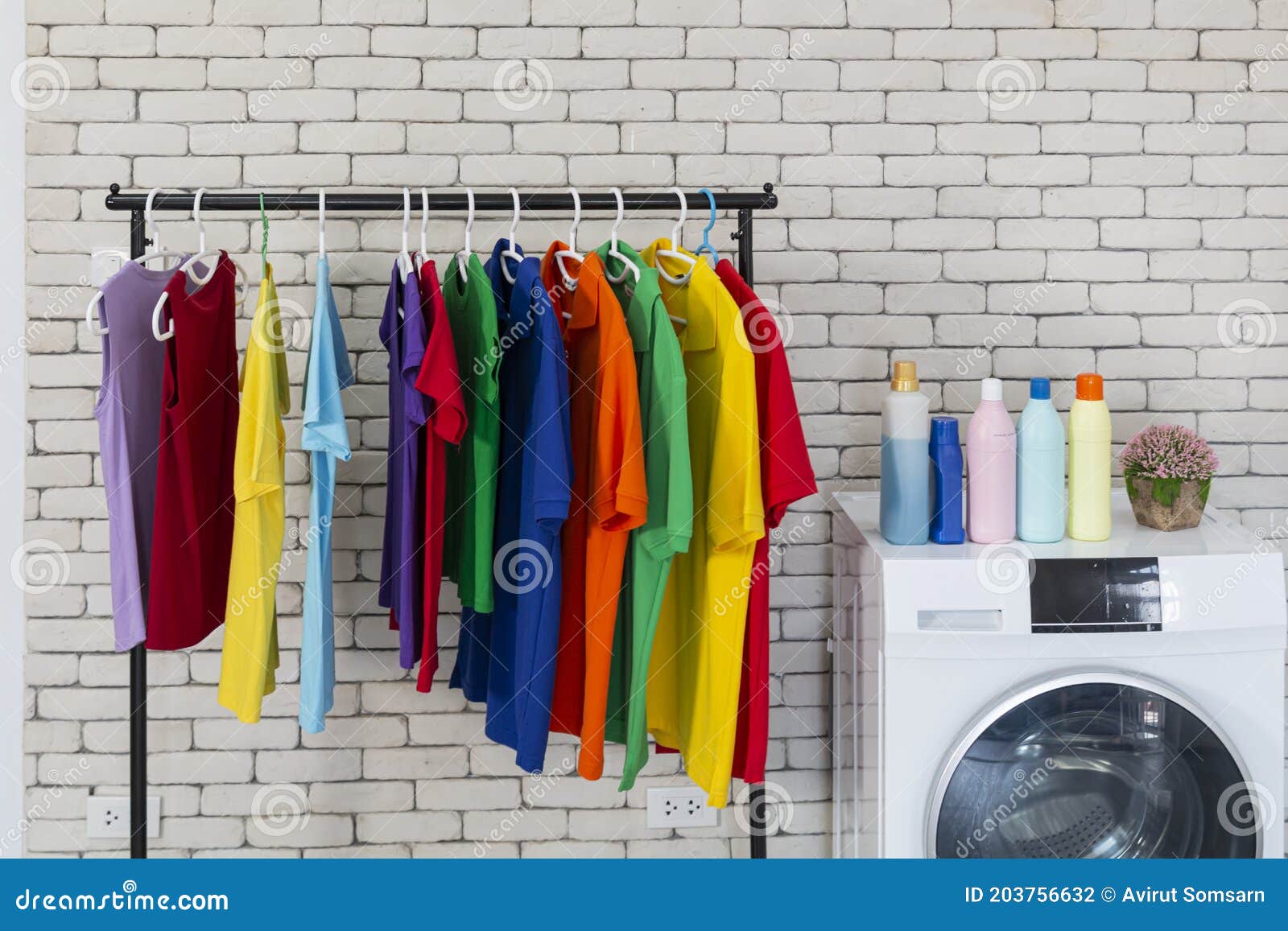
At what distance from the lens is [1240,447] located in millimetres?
2271

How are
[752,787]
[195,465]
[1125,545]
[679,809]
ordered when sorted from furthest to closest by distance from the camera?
[679,809] < [752,787] < [1125,545] < [195,465]

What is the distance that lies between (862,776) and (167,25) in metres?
2.01

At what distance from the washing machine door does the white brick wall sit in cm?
54

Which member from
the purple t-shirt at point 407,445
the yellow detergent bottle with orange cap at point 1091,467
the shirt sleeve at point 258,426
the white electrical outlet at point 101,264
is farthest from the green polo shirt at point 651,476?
the white electrical outlet at point 101,264

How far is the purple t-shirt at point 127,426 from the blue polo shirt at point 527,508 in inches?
22.8

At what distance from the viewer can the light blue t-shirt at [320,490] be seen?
1662 millimetres

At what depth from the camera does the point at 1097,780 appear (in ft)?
5.85

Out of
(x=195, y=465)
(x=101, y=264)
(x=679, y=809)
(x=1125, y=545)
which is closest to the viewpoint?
(x=195, y=465)

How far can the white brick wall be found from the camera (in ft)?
7.01

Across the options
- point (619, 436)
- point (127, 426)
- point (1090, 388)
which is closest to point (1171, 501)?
point (1090, 388)

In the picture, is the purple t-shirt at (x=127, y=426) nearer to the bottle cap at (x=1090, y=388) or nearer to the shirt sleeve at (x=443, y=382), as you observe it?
the shirt sleeve at (x=443, y=382)

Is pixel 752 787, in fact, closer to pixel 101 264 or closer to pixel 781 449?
pixel 781 449

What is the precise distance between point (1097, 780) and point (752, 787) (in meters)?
0.60

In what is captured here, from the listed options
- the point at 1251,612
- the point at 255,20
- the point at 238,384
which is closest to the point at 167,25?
the point at 255,20
